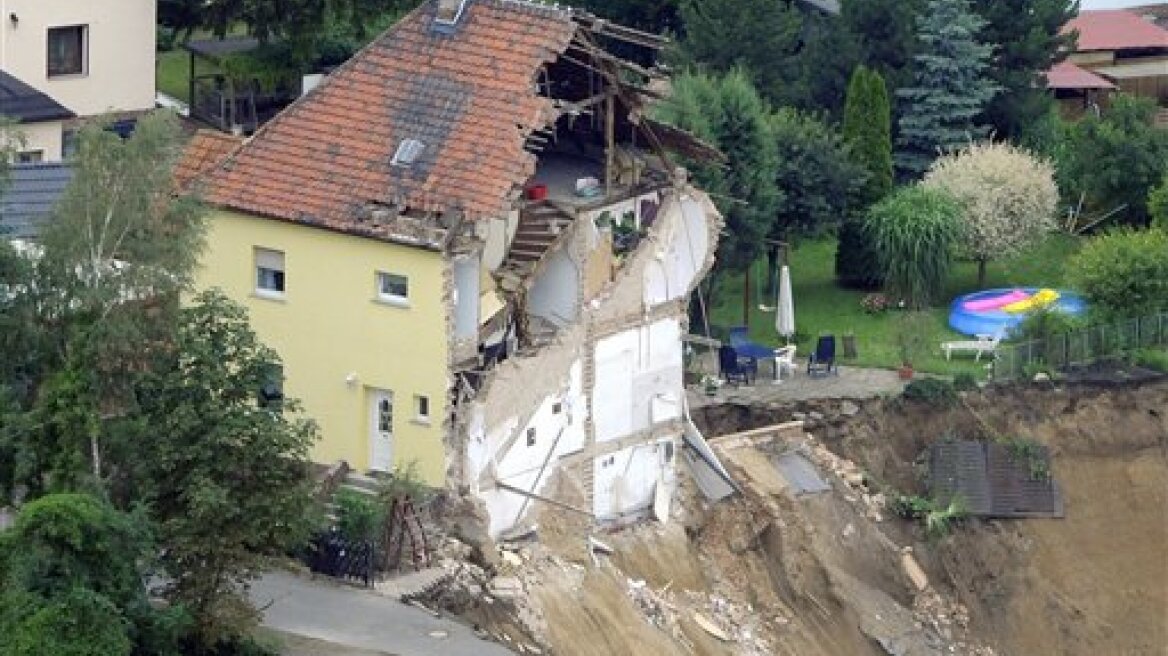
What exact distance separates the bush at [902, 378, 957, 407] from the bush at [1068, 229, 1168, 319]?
478cm

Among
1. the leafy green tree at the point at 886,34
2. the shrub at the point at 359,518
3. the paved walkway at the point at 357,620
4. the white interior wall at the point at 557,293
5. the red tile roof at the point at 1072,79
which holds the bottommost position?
the paved walkway at the point at 357,620

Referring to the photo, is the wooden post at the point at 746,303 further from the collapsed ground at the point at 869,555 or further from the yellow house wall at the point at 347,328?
the yellow house wall at the point at 347,328

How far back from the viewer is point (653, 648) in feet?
233

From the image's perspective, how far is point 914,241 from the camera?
88062mm

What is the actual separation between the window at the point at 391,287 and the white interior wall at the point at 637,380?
517 centimetres

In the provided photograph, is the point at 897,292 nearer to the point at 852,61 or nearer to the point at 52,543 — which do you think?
the point at 852,61

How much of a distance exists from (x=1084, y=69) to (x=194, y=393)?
49105 millimetres

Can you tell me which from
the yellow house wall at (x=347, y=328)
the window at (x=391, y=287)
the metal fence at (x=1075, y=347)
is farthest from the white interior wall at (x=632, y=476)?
the metal fence at (x=1075, y=347)

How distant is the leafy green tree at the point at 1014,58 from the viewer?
318 feet

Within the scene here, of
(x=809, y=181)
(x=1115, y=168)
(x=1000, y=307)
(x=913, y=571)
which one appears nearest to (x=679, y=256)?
(x=913, y=571)

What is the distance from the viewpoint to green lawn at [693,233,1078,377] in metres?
85.8

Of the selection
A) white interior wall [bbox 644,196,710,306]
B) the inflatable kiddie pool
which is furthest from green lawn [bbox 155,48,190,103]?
white interior wall [bbox 644,196,710,306]

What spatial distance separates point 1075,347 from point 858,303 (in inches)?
197

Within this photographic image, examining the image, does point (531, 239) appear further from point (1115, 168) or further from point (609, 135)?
point (1115, 168)
